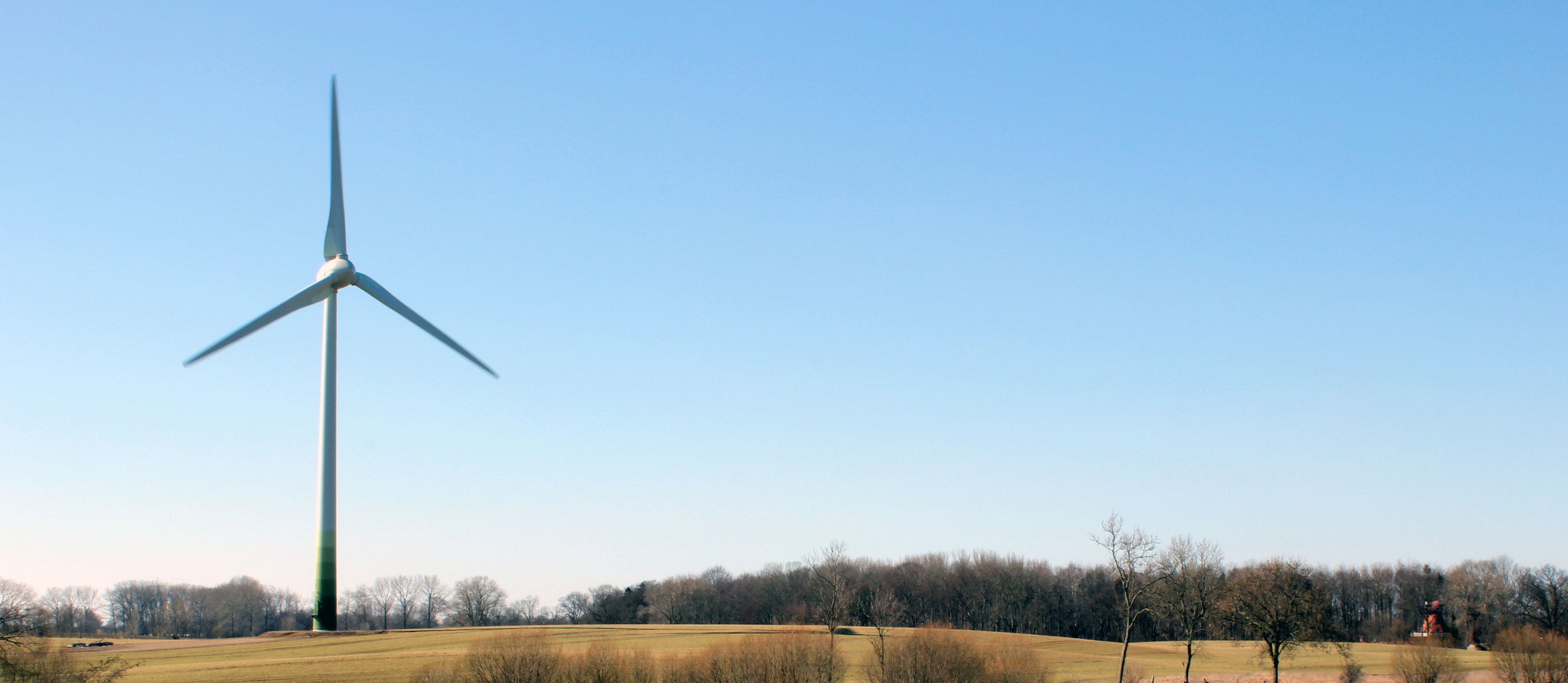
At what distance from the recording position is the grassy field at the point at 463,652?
6475 centimetres

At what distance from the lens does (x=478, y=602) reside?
189875 mm

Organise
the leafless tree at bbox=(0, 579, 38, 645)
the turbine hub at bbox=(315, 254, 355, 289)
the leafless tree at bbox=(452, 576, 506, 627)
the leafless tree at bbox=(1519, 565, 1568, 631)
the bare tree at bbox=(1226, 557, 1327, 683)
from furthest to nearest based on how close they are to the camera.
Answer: the leafless tree at bbox=(452, 576, 506, 627) < the leafless tree at bbox=(1519, 565, 1568, 631) < the bare tree at bbox=(1226, 557, 1327, 683) < the turbine hub at bbox=(315, 254, 355, 289) < the leafless tree at bbox=(0, 579, 38, 645)

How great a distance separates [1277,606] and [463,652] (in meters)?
56.1

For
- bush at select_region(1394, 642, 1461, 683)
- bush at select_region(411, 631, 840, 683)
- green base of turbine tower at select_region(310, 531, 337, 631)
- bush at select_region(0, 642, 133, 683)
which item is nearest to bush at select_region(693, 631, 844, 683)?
bush at select_region(411, 631, 840, 683)

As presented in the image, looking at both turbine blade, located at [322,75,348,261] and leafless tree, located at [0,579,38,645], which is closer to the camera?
leafless tree, located at [0,579,38,645]

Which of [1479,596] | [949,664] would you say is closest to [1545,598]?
[1479,596]

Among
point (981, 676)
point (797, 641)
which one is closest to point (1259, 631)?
point (981, 676)

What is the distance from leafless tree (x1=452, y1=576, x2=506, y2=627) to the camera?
189875mm

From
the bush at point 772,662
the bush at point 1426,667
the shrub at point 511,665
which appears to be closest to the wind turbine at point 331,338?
the shrub at point 511,665

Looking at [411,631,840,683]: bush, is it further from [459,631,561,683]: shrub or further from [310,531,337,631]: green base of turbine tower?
[310,531,337,631]: green base of turbine tower

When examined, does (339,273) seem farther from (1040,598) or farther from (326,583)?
(1040,598)

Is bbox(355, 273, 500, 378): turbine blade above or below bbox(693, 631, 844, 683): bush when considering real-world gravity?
above

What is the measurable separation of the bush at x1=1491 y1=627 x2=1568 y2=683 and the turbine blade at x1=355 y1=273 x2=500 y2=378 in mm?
66211

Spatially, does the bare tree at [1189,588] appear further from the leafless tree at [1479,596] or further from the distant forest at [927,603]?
the leafless tree at [1479,596]
